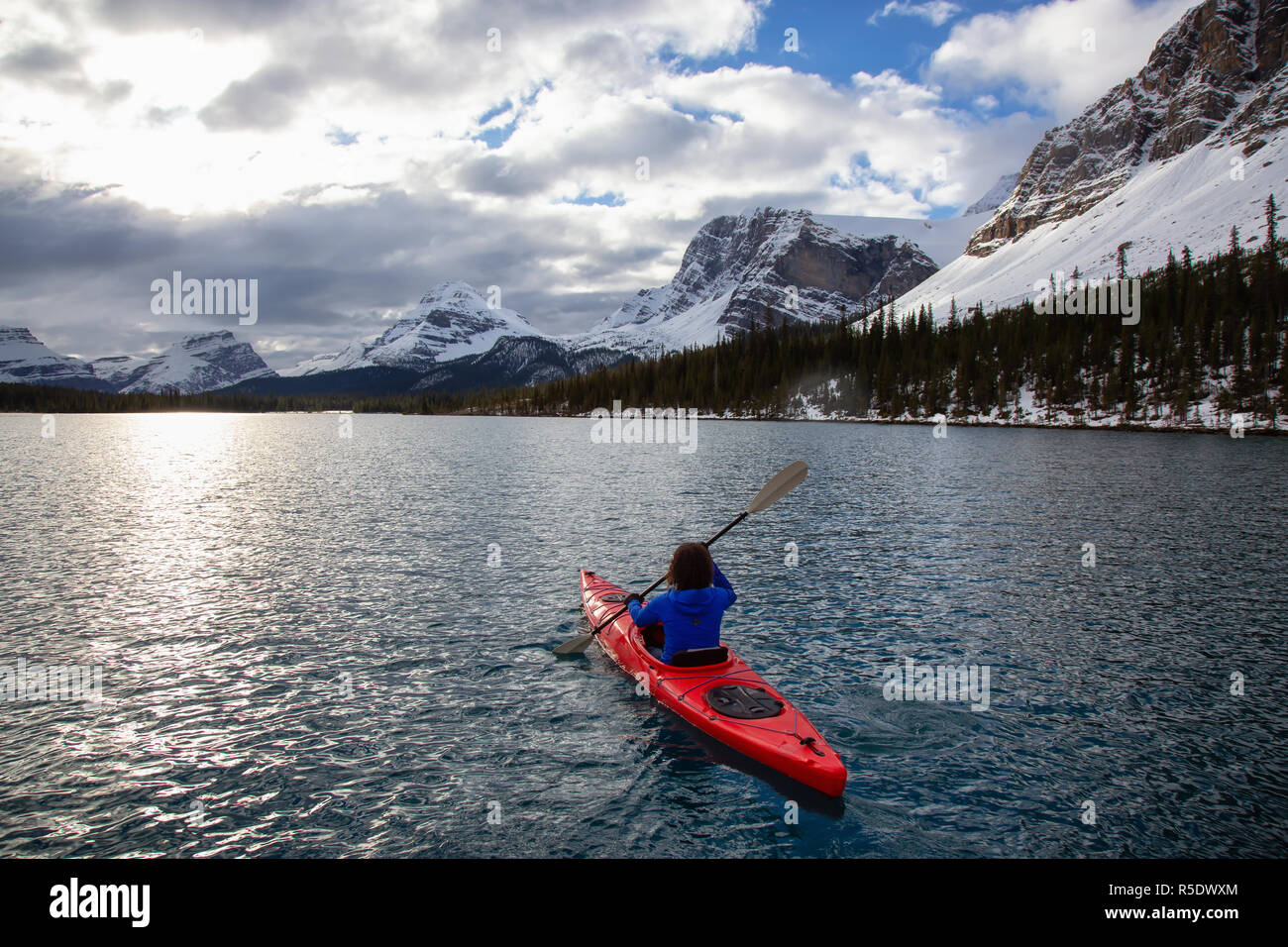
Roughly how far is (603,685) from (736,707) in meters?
3.43

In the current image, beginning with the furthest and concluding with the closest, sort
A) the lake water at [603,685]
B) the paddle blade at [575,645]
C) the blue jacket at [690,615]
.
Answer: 1. the paddle blade at [575,645]
2. the blue jacket at [690,615]
3. the lake water at [603,685]

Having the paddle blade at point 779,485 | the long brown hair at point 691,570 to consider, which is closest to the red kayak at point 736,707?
the long brown hair at point 691,570

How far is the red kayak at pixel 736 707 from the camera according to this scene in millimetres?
9281

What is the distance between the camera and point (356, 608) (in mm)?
17859

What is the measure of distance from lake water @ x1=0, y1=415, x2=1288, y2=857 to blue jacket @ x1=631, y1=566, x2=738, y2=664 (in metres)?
1.34

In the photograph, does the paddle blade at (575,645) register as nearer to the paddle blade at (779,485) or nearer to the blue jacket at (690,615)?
the blue jacket at (690,615)

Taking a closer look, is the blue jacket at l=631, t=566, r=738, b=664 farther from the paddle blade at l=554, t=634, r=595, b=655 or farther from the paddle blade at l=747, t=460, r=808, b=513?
the paddle blade at l=747, t=460, r=808, b=513

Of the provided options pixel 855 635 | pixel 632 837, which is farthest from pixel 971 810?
pixel 855 635

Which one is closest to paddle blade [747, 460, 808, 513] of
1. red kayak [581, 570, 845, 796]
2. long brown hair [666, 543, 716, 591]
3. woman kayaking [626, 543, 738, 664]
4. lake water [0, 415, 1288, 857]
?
lake water [0, 415, 1288, 857]

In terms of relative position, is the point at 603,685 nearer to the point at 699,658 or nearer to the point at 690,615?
the point at 699,658

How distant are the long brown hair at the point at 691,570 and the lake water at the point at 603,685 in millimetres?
2396

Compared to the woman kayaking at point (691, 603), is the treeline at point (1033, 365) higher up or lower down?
higher up

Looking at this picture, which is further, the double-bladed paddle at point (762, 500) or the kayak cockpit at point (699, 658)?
the double-bladed paddle at point (762, 500)

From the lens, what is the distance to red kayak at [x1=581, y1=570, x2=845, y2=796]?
30.5ft
